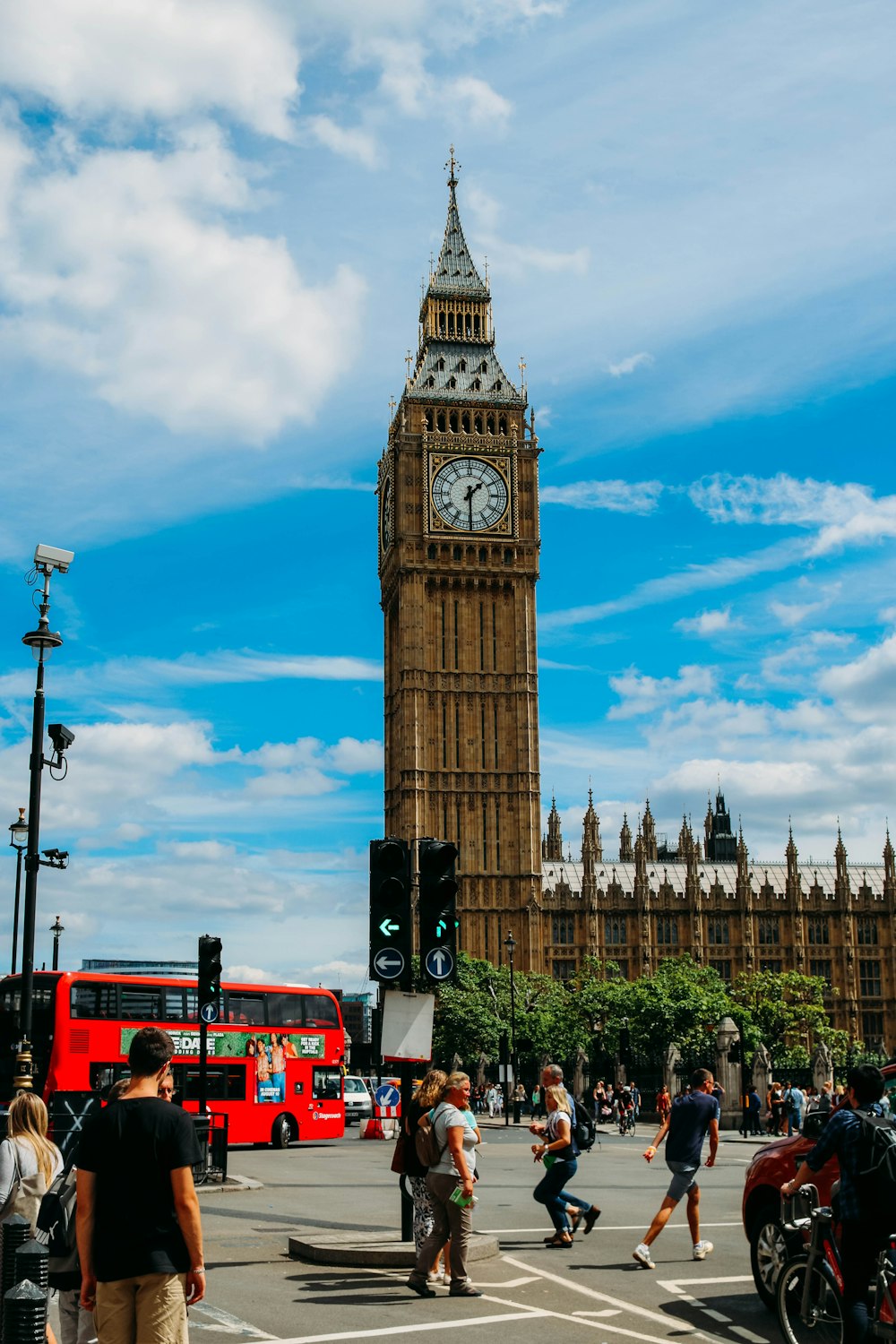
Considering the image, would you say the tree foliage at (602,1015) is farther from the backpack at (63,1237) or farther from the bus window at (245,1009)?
the backpack at (63,1237)

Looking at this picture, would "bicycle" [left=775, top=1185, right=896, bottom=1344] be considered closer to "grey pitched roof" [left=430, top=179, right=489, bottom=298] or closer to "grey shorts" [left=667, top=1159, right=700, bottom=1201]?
"grey shorts" [left=667, top=1159, right=700, bottom=1201]

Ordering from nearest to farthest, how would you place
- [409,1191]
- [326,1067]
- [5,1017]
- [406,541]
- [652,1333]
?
[652,1333]
[409,1191]
[5,1017]
[326,1067]
[406,541]

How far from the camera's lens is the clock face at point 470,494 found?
87.1 metres

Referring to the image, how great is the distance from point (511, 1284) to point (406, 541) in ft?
247

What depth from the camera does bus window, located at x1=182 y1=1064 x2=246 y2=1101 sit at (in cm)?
3112

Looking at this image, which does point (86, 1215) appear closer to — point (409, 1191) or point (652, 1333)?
point (652, 1333)

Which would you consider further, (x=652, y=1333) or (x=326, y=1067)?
(x=326, y=1067)

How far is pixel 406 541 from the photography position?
8588 cm

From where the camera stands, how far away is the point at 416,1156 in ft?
38.5

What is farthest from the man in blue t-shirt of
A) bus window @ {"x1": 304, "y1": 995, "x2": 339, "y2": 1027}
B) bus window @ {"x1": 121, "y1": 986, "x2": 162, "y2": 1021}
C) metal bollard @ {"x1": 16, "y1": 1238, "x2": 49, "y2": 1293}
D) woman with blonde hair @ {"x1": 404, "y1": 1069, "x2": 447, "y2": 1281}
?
bus window @ {"x1": 304, "y1": 995, "x2": 339, "y2": 1027}

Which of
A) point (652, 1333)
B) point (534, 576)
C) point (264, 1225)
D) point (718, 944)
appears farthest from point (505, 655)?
point (652, 1333)

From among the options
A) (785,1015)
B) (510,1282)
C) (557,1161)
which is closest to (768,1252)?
(510,1282)

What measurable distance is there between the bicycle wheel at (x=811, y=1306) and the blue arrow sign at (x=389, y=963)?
473 centimetres

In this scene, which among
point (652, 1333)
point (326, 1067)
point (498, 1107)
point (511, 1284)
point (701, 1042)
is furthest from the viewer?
point (701, 1042)
